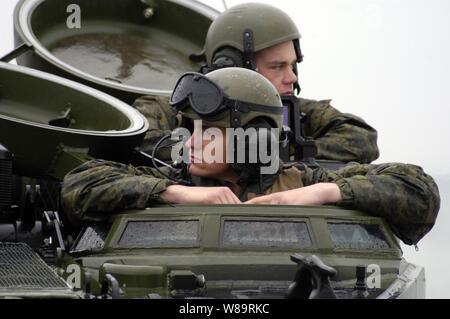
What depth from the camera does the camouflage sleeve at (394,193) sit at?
379 inches

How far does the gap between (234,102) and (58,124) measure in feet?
9.02

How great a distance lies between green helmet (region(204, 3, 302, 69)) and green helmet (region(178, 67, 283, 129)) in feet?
6.37

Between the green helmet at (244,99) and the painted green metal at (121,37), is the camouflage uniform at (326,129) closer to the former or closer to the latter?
the painted green metal at (121,37)

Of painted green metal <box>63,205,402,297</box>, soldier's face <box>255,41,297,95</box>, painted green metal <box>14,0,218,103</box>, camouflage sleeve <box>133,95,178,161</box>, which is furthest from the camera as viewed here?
painted green metal <box>14,0,218,103</box>

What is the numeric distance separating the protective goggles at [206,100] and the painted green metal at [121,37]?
3437mm

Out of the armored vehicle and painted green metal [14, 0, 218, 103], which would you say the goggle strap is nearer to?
the armored vehicle

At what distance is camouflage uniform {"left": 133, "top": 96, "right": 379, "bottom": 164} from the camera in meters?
11.8

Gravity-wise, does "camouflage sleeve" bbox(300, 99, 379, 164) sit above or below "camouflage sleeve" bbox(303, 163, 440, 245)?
below

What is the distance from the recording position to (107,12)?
14883mm

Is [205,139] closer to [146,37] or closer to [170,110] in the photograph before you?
[170,110]

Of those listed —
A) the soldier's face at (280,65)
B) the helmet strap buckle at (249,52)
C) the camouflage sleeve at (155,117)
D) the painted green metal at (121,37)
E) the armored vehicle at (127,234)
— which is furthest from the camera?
the painted green metal at (121,37)

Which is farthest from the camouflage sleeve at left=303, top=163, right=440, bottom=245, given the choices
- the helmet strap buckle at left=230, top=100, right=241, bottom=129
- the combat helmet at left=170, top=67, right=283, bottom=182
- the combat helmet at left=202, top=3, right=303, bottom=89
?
the combat helmet at left=202, top=3, right=303, bottom=89

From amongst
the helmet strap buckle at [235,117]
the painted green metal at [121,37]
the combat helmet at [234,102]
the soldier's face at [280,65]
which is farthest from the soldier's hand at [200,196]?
the painted green metal at [121,37]

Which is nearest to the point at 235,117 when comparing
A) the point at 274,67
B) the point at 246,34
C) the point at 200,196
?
the point at 200,196
